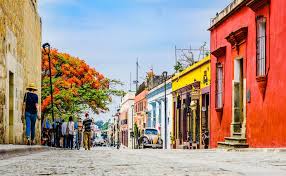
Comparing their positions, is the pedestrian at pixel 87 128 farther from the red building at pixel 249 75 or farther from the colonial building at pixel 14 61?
the red building at pixel 249 75

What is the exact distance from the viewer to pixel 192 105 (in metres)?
30.6

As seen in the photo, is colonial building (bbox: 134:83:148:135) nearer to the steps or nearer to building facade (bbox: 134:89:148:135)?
building facade (bbox: 134:89:148:135)

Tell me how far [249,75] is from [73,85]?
2133cm

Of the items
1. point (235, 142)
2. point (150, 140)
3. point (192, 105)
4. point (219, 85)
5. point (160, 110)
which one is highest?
point (219, 85)

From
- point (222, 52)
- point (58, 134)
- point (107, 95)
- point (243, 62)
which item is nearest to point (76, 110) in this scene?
point (107, 95)

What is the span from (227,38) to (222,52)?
4.15ft

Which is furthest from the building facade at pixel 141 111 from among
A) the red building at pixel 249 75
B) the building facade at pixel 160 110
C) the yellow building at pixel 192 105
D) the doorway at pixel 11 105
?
the doorway at pixel 11 105

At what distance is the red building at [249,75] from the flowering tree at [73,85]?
15.6 meters

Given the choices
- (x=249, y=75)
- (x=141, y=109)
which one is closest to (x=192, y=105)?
(x=249, y=75)

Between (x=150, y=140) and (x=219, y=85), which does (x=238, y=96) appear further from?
(x=150, y=140)

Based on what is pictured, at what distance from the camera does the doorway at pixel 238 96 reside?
740 inches

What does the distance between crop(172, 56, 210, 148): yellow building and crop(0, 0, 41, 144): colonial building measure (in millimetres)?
9898

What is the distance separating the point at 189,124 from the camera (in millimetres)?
32219

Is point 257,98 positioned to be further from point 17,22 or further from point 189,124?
point 189,124
